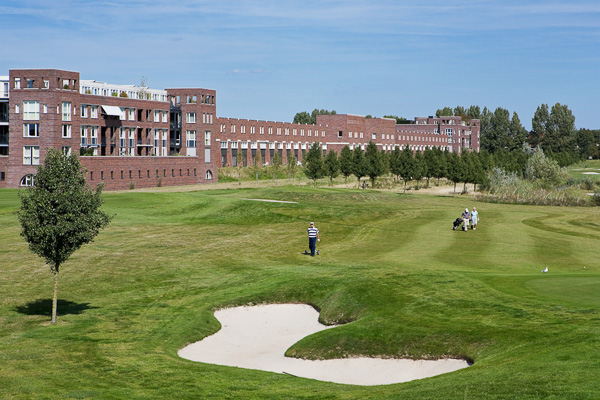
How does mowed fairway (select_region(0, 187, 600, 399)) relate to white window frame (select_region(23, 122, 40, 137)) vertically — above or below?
below

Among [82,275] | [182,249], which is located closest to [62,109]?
[182,249]

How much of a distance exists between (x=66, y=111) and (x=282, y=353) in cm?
8010

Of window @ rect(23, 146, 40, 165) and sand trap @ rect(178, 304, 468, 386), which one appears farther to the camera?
window @ rect(23, 146, 40, 165)

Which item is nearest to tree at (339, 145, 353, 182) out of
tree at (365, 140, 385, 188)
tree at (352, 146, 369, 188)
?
tree at (352, 146, 369, 188)

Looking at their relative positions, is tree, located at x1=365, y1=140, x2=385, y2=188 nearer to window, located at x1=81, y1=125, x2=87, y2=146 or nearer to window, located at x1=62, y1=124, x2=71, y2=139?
window, located at x1=81, y1=125, x2=87, y2=146

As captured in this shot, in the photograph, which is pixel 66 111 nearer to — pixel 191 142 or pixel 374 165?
pixel 191 142

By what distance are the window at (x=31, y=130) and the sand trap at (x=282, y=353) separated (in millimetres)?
72300

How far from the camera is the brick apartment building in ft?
306

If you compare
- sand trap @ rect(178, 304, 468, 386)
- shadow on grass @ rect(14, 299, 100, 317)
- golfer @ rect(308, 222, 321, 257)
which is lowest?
sand trap @ rect(178, 304, 468, 386)

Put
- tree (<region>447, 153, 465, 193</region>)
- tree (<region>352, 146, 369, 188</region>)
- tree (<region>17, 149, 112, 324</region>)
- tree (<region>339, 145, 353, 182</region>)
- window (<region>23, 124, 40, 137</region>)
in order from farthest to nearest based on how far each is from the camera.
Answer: tree (<region>339, 145, 353, 182</region>) → tree (<region>352, 146, 369, 188</region>) → tree (<region>447, 153, 465, 193</region>) → window (<region>23, 124, 40, 137</region>) → tree (<region>17, 149, 112, 324</region>)

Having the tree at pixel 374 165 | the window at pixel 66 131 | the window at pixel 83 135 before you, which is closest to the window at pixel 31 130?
the window at pixel 66 131

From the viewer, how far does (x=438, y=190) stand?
400 feet

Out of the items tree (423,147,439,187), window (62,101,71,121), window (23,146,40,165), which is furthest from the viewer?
tree (423,147,439,187)

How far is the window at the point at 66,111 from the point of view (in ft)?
312
